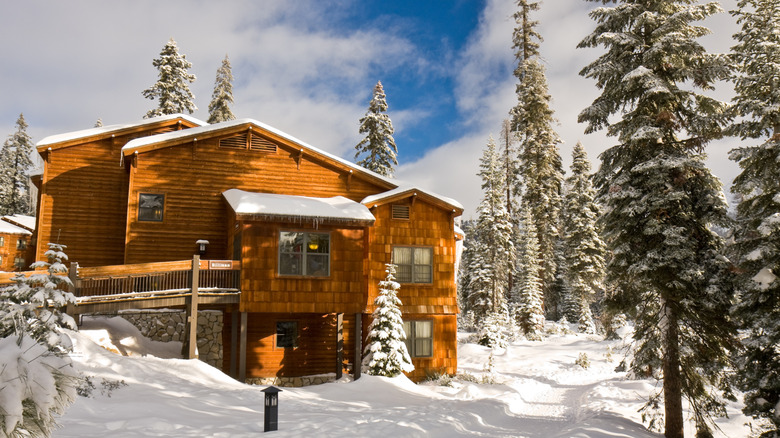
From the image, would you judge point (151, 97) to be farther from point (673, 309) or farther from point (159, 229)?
point (673, 309)

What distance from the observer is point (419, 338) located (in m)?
21.5

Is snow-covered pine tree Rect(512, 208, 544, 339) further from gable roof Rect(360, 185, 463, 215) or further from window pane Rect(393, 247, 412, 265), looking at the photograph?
window pane Rect(393, 247, 412, 265)

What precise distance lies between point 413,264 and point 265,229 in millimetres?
6539

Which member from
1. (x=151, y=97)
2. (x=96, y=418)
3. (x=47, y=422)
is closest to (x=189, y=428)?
(x=96, y=418)

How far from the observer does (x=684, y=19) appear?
41.3 feet

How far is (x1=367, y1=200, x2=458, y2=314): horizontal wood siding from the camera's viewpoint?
69.0 feet

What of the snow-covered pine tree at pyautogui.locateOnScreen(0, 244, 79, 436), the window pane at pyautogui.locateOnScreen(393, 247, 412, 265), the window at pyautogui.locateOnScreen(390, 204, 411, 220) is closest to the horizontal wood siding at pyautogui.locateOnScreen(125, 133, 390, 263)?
the window at pyautogui.locateOnScreen(390, 204, 411, 220)

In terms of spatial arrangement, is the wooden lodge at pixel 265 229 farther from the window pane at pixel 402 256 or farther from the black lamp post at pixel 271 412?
the black lamp post at pixel 271 412

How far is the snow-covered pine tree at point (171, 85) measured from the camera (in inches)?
A: 1455

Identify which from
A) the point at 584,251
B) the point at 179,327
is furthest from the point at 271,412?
A: the point at 584,251

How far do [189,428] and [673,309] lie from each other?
1091 centimetres

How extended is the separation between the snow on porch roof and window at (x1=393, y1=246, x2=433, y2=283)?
9.54 ft

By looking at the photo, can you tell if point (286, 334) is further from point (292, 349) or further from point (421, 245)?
point (421, 245)

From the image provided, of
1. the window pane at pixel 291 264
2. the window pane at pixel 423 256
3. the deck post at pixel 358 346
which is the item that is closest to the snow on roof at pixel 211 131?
the window pane at pixel 423 256
